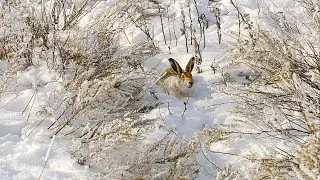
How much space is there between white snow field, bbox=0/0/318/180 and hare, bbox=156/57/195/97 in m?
0.07

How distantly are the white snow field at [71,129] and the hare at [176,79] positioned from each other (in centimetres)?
7

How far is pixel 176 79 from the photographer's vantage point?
4387 millimetres

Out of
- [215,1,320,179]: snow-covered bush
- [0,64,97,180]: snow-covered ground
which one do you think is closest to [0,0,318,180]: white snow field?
[0,64,97,180]: snow-covered ground

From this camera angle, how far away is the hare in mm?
4293

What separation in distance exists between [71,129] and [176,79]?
4.01 feet

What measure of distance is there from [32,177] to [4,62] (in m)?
1.67

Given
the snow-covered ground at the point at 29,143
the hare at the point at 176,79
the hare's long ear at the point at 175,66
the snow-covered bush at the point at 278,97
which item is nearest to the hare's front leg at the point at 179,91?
the hare at the point at 176,79

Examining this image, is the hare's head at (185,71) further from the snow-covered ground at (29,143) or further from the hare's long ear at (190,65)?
the snow-covered ground at (29,143)

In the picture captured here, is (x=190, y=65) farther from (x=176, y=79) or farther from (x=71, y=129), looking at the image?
(x=71, y=129)

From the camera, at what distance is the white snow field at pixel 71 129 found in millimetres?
3078

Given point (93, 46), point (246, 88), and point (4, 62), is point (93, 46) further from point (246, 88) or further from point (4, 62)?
point (246, 88)

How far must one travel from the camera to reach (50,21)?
481cm

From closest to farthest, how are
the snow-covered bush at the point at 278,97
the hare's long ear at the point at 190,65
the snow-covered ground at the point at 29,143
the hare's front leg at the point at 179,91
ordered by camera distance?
the snow-covered bush at the point at 278,97, the snow-covered ground at the point at 29,143, the hare's front leg at the point at 179,91, the hare's long ear at the point at 190,65

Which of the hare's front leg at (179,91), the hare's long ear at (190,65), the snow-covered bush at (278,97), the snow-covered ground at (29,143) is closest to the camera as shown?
the snow-covered bush at (278,97)
